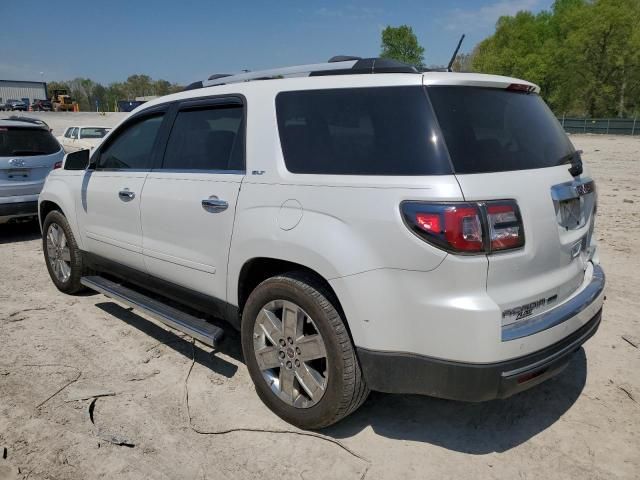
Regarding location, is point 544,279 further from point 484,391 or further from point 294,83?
point 294,83

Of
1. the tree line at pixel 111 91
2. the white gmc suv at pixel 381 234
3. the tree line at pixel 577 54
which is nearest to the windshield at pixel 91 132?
the white gmc suv at pixel 381 234

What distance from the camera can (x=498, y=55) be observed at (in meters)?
60.2

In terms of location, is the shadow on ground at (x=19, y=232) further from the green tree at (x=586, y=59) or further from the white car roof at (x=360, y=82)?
the green tree at (x=586, y=59)

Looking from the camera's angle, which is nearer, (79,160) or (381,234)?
(381,234)

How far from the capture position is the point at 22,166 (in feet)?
24.1

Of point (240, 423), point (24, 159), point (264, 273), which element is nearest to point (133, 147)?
point (264, 273)

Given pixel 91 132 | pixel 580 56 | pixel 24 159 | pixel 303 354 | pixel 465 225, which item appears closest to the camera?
pixel 465 225

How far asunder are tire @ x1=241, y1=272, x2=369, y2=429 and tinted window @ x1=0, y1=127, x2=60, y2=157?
239 inches

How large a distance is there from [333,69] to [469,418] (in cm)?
217

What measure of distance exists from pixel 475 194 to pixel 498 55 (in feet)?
213

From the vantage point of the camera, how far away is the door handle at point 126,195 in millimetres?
3922

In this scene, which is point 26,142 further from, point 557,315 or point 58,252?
point 557,315

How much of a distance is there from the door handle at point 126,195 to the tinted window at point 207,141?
0.38 m

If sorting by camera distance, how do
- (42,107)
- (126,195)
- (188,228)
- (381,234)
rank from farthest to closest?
1. (42,107)
2. (126,195)
3. (188,228)
4. (381,234)
